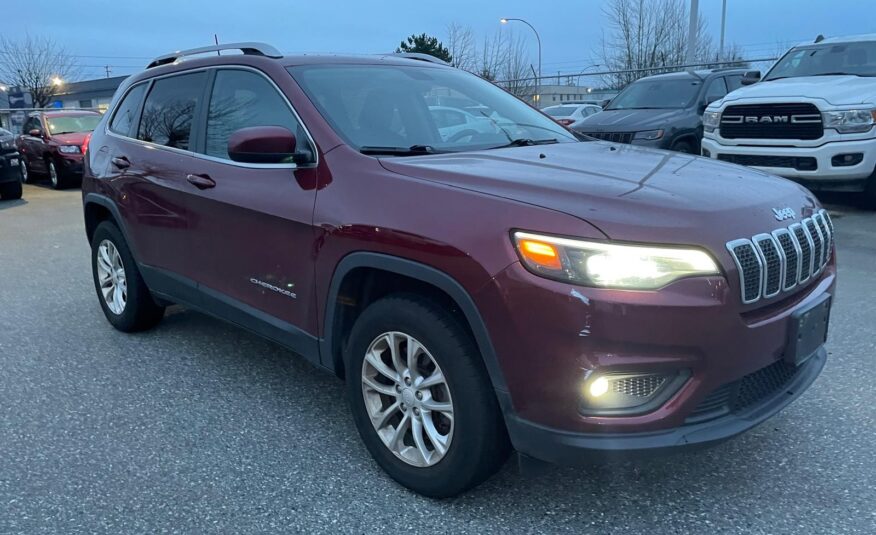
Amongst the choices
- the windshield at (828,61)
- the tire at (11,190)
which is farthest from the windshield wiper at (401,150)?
the tire at (11,190)

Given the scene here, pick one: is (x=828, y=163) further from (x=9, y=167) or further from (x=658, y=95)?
(x=9, y=167)

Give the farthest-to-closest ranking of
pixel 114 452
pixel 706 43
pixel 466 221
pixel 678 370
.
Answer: pixel 706 43 < pixel 114 452 < pixel 466 221 < pixel 678 370

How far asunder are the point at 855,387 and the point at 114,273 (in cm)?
464

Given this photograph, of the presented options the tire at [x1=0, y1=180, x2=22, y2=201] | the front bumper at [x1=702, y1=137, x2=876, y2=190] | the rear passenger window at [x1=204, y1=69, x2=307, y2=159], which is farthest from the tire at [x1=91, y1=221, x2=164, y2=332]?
the tire at [x1=0, y1=180, x2=22, y2=201]

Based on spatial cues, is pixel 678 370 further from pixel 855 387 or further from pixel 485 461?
pixel 855 387

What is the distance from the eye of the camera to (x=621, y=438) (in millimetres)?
2373

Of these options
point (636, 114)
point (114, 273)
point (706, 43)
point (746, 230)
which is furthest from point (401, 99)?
point (706, 43)

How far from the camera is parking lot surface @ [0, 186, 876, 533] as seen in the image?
2750 millimetres

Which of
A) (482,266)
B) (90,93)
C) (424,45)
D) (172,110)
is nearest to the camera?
(482,266)

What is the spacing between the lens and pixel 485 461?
2.65 m

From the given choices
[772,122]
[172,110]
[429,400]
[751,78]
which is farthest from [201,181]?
[751,78]

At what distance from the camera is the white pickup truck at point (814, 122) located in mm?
8047

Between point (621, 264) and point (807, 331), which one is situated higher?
point (621, 264)

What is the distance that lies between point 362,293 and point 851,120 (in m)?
7.17
